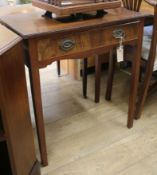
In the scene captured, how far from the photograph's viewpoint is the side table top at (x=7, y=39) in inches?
34.4

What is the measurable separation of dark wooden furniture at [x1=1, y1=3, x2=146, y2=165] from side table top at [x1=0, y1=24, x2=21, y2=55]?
4 centimetres

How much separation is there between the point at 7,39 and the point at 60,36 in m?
0.25

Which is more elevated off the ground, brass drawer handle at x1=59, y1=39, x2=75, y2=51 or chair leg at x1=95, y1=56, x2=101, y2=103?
brass drawer handle at x1=59, y1=39, x2=75, y2=51

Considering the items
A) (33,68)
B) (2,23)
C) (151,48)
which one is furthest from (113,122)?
(2,23)

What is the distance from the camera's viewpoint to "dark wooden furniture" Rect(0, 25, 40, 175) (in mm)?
889

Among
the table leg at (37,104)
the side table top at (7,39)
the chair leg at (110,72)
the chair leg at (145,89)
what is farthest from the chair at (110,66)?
the side table top at (7,39)

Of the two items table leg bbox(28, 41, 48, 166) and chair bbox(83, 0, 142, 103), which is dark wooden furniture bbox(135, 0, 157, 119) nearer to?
chair bbox(83, 0, 142, 103)

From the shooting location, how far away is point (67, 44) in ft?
3.67

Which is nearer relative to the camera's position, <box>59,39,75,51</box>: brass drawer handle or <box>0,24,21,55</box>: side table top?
<box>0,24,21,55</box>: side table top

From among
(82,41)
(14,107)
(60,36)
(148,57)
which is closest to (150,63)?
(148,57)

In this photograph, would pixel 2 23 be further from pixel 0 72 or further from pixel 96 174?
pixel 96 174

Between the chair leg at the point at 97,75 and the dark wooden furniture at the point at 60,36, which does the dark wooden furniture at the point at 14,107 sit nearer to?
the dark wooden furniture at the point at 60,36

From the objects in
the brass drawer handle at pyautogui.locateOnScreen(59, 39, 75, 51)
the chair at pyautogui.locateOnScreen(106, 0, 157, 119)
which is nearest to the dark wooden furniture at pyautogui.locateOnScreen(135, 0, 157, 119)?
the chair at pyautogui.locateOnScreen(106, 0, 157, 119)

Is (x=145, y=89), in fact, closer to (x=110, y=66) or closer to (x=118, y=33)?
(x=110, y=66)
